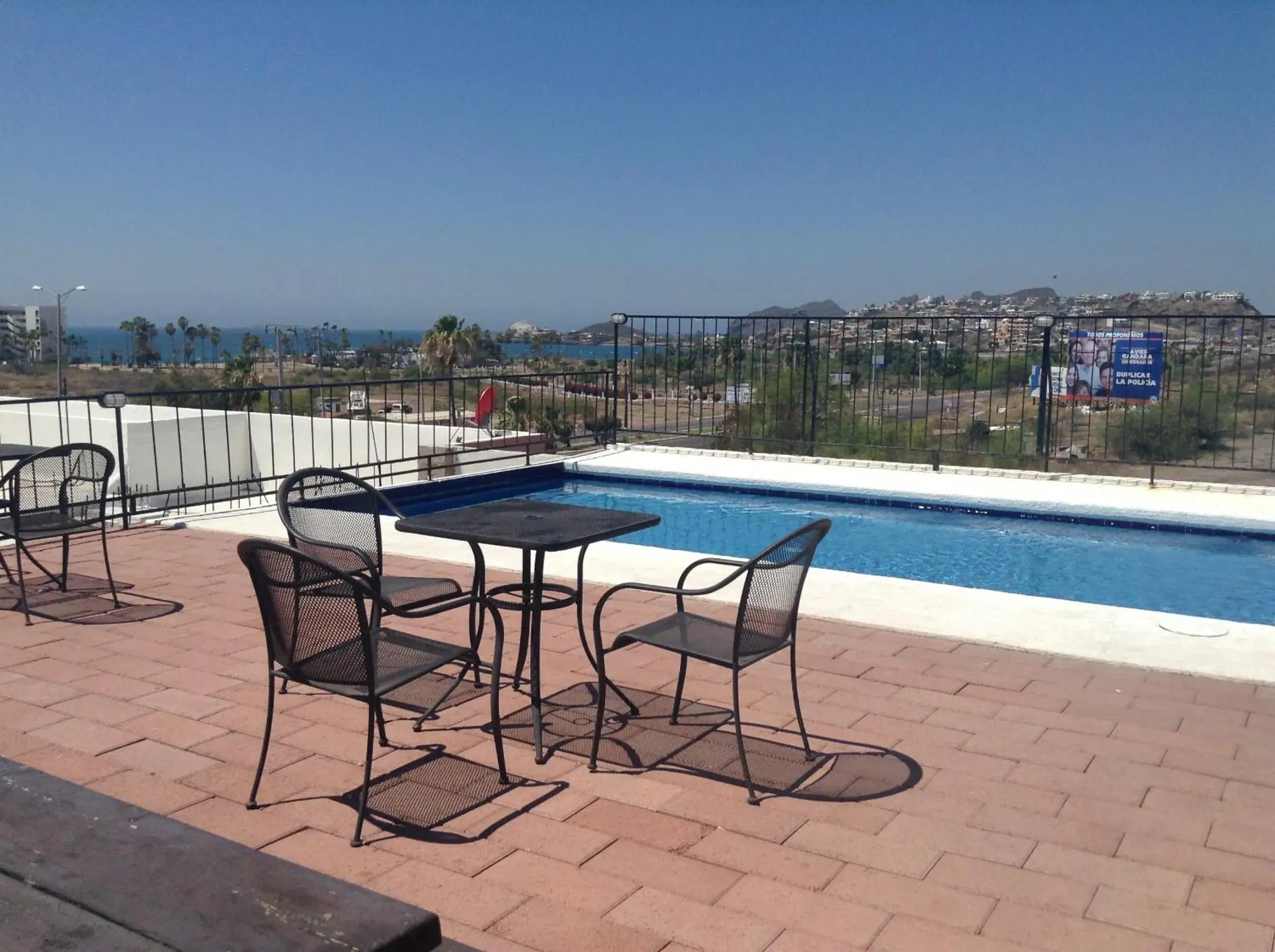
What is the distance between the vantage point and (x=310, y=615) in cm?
271

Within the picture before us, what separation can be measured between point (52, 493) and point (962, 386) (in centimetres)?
838

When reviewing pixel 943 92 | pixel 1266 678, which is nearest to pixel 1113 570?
pixel 1266 678

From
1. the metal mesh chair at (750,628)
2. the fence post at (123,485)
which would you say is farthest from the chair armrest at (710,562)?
the fence post at (123,485)

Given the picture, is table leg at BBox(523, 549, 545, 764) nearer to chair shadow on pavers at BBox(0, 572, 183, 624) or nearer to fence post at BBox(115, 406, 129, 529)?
chair shadow on pavers at BBox(0, 572, 183, 624)

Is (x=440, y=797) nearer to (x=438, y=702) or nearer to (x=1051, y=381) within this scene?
(x=438, y=702)

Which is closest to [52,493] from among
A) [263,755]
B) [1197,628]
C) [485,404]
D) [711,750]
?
[263,755]

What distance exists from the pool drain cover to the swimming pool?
62.9 inches

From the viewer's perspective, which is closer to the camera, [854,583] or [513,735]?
[513,735]

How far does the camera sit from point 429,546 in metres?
6.46

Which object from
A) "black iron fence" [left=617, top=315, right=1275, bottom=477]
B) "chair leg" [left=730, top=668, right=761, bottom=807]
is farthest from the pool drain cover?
"black iron fence" [left=617, top=315, right=1275, bottom=477]

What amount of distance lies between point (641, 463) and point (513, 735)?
276 inches

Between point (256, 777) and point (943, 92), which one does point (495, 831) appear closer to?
point (256, 777)

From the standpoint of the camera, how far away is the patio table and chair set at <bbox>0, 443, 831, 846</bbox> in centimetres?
272

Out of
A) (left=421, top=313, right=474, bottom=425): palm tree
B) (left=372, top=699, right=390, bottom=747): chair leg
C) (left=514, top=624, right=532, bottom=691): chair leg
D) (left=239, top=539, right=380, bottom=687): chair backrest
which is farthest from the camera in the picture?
(left=421, top=313, right=474, bottom=425): palm tree
